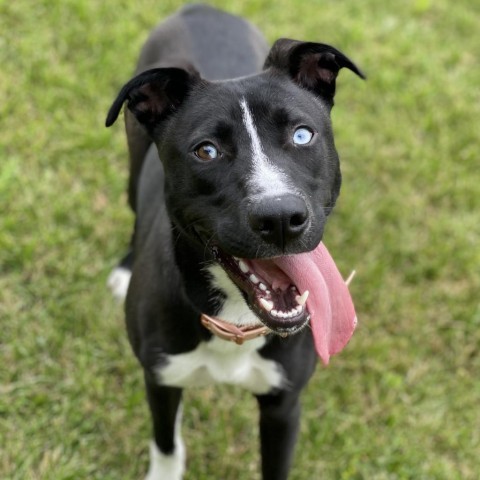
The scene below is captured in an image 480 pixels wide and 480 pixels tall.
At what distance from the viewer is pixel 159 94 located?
10.4ft

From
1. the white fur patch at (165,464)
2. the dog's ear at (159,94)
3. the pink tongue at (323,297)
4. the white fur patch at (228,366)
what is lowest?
the white fur patch at (165,464)

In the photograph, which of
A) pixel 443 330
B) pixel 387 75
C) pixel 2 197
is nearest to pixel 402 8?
pixel 387 75

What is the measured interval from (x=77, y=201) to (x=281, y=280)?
8.29ft

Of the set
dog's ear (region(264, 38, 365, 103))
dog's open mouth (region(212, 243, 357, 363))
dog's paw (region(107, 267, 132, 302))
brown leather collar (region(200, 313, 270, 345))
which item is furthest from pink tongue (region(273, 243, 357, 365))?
dog's paw (region(107, 267, 132, 302))

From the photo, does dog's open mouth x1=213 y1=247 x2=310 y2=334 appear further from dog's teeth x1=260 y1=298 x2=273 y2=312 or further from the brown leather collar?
the brown leather collar

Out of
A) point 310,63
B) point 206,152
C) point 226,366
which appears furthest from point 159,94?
point 226,366

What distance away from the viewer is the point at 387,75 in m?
6.51

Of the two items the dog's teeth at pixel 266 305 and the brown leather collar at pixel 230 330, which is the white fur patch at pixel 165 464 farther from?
the dog's teeth at pixel 266 305

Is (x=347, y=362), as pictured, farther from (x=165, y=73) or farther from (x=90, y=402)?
(x=165, y=73)

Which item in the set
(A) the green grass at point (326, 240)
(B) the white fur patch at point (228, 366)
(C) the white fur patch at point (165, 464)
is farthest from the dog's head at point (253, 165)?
(A) the green grass at point (326, 240)

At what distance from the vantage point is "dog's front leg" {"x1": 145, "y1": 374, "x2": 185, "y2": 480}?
361cm

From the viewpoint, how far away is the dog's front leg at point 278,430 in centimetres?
346

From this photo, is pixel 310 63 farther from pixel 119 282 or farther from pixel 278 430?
pixel 119 282

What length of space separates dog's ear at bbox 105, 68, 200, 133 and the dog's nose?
2.54 ft
